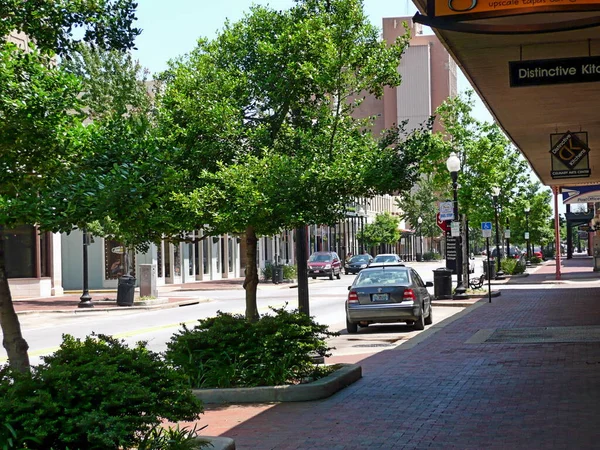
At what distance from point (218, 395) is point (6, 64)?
17.9 feet

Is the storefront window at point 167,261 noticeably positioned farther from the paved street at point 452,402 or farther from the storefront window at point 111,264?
the paved street at point 452,402

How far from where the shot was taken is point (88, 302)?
117ft

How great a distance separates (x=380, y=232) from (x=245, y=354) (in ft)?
296

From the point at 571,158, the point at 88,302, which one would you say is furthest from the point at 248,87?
the point at 88,302

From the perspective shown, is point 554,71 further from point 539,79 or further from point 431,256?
point 431,256

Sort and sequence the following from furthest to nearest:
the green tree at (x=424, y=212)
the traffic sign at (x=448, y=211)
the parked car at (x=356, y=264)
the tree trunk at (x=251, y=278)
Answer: the green tree at (x=424, y=212) → the parked car at (x=356, y=264) → the traffic sign at (x=448, y=211) → the tree trunk at (x=251, y=278)

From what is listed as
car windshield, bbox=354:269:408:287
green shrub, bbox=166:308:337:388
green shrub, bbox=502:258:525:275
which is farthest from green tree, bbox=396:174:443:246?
green shrub, bbox=166:308:337:388

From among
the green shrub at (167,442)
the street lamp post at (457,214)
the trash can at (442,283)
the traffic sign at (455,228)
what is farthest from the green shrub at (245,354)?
the trash can at (442,283)

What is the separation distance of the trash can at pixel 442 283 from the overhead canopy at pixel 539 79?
21.6ft

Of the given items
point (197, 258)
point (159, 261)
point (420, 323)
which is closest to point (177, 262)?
point (159, 261)

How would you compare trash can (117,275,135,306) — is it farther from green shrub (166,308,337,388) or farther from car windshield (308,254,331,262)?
car windshield (308,254,331,262)

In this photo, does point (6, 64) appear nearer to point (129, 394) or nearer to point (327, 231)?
point (129, 394)

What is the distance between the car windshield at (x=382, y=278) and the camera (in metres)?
22.1

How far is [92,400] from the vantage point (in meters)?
6.54
